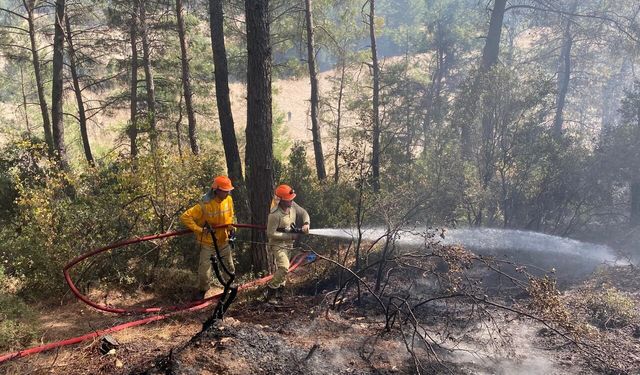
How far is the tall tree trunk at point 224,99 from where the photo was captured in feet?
33.3

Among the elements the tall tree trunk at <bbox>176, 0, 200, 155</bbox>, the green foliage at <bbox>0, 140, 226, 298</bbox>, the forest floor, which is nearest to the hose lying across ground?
the forest floor

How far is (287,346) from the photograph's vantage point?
486 centimetres

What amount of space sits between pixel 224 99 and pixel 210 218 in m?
5.45

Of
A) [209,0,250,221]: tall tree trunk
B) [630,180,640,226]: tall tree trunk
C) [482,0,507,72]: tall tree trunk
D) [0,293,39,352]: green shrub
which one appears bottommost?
[630,180,640,226]: tall tree trunk

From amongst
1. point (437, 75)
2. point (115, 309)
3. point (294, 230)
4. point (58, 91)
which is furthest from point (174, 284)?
point (437, 75)

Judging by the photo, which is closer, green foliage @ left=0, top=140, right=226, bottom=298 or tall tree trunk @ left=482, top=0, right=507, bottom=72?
green foliage @ left=0, top=140, right=226, bottom=298

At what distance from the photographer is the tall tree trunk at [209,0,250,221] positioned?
33.3ft

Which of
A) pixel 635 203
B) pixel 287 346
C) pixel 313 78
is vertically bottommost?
pixel 635 203

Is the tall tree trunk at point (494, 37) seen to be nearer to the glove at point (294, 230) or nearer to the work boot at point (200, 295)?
the glove at point (294, 230)

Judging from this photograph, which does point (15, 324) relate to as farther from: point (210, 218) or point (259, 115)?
point (259, 115)

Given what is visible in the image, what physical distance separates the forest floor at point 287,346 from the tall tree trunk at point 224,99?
3.70 meters

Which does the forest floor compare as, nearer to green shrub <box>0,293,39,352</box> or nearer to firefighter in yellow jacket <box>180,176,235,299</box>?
green shrub <box>0,293,39,352</box>

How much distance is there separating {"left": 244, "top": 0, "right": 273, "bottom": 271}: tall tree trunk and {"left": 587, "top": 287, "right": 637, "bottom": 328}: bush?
5.86 metres

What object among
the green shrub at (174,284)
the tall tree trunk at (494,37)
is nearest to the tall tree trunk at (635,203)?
the tall tree trunk at (494,37)
